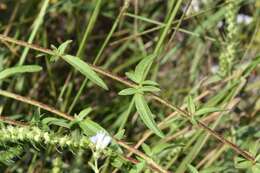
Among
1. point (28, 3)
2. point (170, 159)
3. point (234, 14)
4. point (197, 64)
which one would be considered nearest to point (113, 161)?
point (170, 159)

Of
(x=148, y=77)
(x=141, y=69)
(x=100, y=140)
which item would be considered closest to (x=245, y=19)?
(x=148, y=77)

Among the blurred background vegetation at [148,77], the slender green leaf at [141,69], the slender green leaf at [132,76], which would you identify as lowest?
the blurred background vegetation at [148,77]

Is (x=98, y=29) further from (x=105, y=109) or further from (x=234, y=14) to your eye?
(x=234, y=14)

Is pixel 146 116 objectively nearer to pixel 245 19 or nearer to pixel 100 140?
pixel 100 140

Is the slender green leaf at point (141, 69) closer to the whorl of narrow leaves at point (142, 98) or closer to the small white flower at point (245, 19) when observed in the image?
the whorl of narrow leaves at point (142, 98)

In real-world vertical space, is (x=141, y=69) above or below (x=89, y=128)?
above

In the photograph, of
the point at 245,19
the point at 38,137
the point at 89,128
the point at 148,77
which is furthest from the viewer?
the point at 245,19

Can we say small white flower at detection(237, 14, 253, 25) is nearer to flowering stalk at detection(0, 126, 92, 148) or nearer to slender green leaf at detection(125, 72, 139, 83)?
slender green leaf at detection(125, 72, 139, 83)

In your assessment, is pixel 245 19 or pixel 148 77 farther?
pixel 245 19

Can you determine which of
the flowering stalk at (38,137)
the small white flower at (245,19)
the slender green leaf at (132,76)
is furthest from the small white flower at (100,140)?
the small white flower at (245,19)
